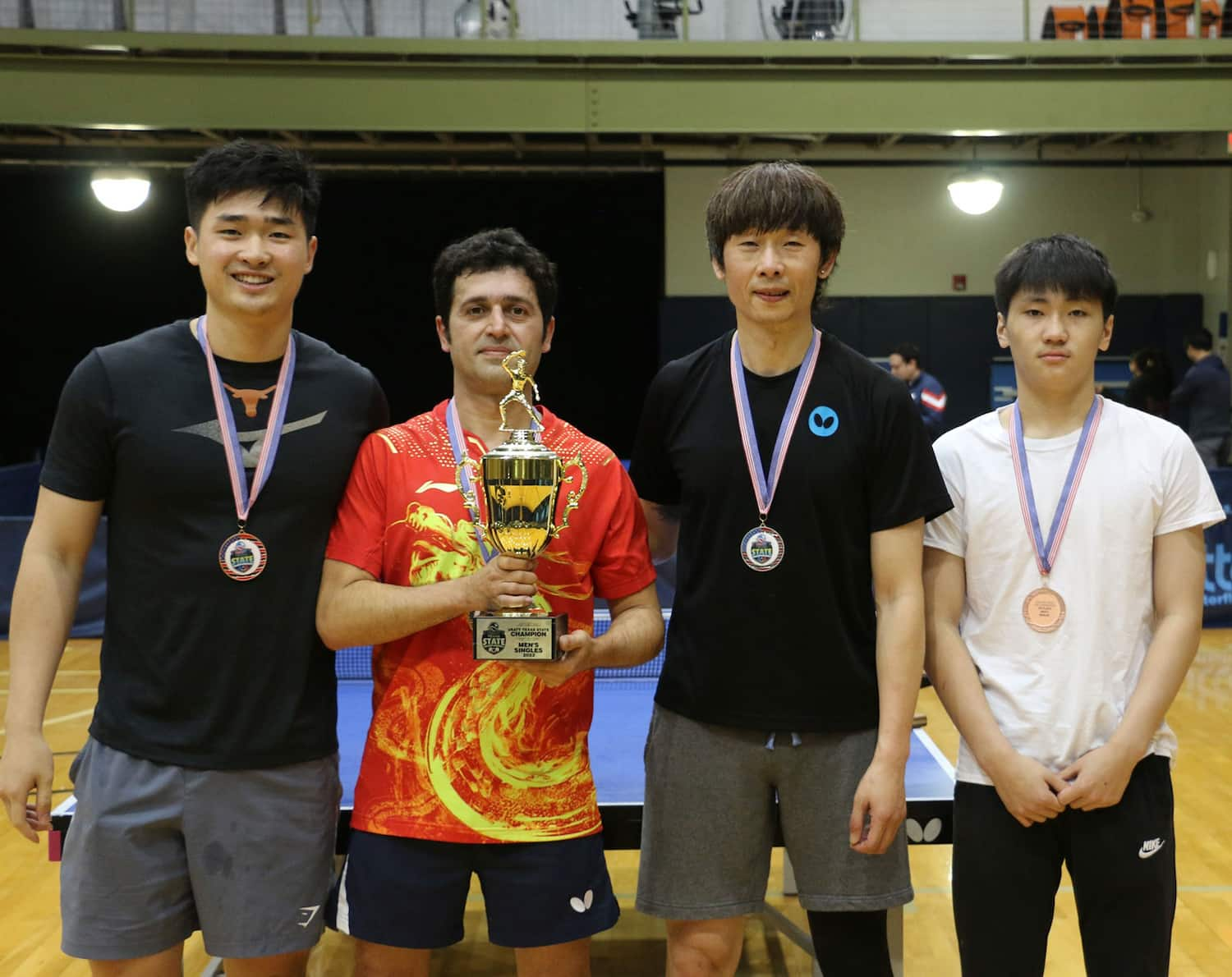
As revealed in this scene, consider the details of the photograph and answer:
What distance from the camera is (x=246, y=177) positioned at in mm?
2318

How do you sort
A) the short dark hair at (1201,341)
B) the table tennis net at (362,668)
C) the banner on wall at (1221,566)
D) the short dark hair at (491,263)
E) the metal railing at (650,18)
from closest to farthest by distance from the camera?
the short dark hair at (491,263)
the table tennis net at (362,668)
the banner on wall at (1221,566)
the metal railing at (650,18)
the short dark hair at (1201,341)

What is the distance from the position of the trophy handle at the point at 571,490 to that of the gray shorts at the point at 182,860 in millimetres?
666

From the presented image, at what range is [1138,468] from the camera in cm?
230

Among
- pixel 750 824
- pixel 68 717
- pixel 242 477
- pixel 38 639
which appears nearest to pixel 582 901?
A: pixel 750 824

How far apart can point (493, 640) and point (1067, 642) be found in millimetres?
1027

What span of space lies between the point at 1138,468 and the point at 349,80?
26.6ft

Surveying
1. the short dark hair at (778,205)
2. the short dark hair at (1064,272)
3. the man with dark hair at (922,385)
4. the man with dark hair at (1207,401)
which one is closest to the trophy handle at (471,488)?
the short dark hair at (778,205)

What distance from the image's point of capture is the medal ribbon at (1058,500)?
7.49ft

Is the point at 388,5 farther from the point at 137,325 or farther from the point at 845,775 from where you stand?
the point at 845,775

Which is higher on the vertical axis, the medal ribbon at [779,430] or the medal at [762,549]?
the medal ribbon at [779,430]

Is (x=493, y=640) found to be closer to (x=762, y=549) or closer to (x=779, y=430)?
(x=762, y=549)

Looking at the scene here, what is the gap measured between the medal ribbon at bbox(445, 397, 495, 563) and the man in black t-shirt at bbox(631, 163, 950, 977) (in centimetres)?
38

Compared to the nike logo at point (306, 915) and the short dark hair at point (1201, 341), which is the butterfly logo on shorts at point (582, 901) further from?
the short dark hair at point (1201, 341)

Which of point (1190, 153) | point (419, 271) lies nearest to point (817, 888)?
point (419, 271)
